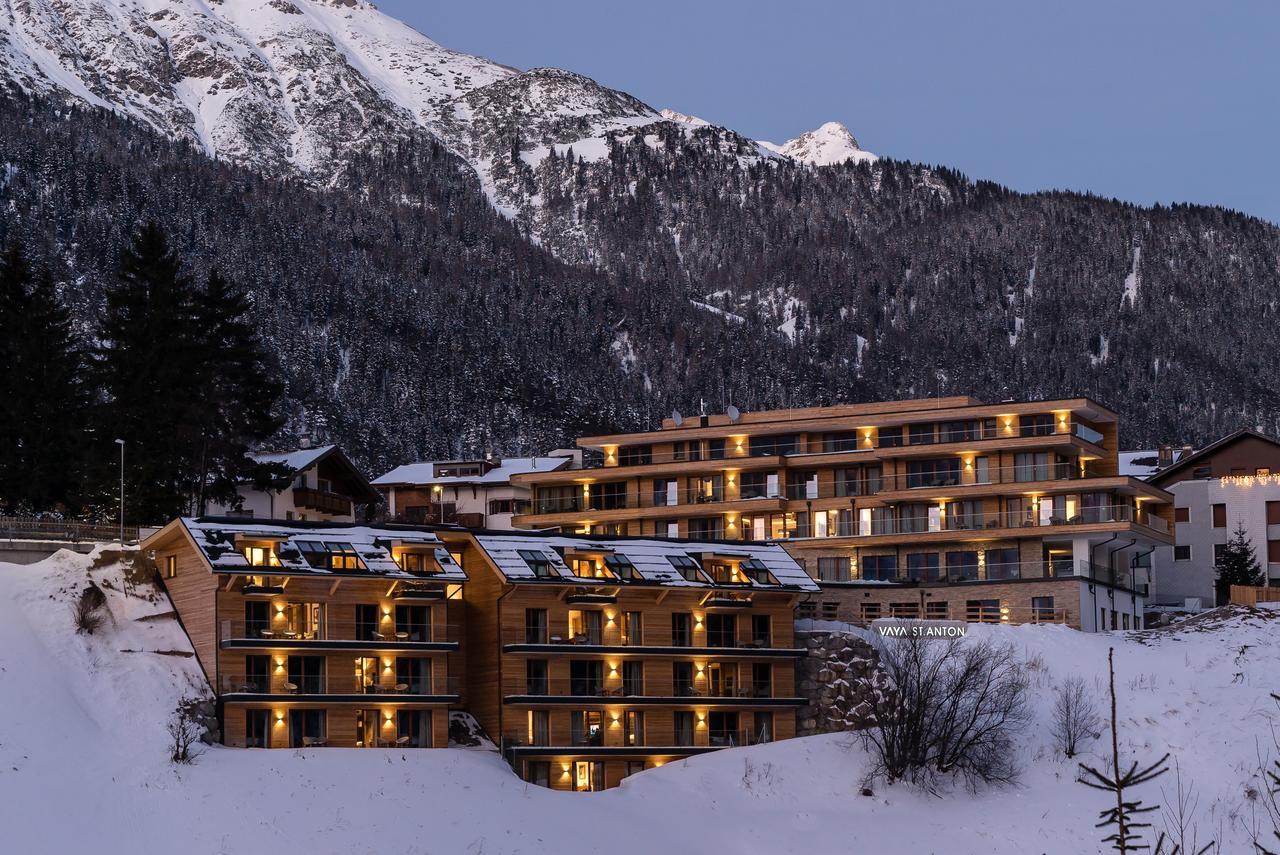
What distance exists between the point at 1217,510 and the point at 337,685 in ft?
253

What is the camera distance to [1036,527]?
125 m

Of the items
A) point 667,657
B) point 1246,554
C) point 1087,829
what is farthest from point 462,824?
point 1246,554

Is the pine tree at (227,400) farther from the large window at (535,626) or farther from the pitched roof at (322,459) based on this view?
the large window at (535,626)

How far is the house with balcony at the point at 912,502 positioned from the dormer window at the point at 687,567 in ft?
46.6

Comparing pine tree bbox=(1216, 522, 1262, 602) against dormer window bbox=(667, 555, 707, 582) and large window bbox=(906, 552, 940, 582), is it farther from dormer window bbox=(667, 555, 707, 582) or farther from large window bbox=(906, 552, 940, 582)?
dormer window bbox=(667, 555, 707, 582)

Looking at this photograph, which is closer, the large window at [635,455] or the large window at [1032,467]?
the large window at [1032,467]

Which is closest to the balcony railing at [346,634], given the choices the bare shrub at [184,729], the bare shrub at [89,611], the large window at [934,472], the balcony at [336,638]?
the balcony at [336,638]

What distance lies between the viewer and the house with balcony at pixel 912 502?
12400cm

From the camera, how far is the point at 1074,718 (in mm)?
99938

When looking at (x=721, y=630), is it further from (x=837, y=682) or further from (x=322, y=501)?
(x=322, y=501)

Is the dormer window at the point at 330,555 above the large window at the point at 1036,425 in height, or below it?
below

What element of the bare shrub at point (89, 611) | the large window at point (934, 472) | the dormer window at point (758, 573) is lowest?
the bare shrub at point (89, 611)

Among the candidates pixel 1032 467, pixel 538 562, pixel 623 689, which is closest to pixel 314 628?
pixel 538 562

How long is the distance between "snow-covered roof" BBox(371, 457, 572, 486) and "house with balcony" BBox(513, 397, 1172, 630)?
14.2 meters
